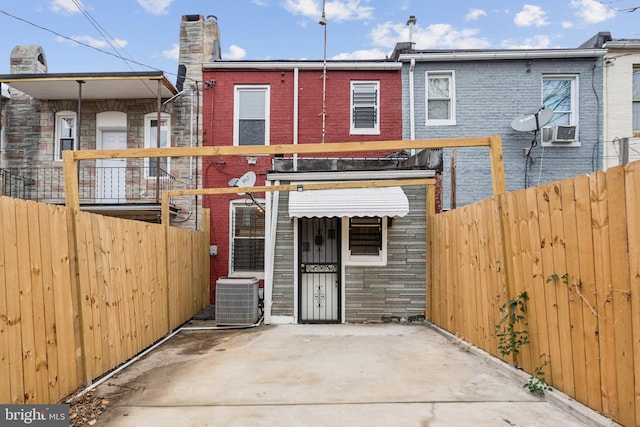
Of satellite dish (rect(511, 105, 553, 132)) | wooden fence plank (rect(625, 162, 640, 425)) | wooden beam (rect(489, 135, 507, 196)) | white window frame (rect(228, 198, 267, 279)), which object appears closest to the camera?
wooden fence plank (rect(625, 162, 640, 425))

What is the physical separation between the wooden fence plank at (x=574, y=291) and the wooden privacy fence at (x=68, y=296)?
14.4 ft

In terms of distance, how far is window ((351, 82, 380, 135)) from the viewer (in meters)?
11.6

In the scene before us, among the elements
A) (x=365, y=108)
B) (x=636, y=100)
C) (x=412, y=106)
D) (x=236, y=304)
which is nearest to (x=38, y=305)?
(x=236, y=304)

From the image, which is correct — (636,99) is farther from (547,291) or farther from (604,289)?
(604,289)

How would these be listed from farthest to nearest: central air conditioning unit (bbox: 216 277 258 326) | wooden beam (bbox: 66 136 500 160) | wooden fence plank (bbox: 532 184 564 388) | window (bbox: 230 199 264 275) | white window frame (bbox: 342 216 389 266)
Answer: window (bbox: 230 199 264 275)
white window frame (bbox: 342 216 389 266)
central air conditioning unit (bbox: 216 277 258 326)
wooden beam (bbox: 66 136 500 160)
wooden fence plank (bbox: 532 184 564 388)

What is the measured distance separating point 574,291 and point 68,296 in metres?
4.53

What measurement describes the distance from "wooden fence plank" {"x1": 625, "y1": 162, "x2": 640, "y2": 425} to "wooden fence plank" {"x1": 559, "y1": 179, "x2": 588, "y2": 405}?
1.98 ft

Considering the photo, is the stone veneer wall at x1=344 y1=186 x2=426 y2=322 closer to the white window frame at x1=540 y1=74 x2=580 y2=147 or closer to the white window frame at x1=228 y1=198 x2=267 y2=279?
the white window frame at x1=228 y1=198 x2=267 y2=279

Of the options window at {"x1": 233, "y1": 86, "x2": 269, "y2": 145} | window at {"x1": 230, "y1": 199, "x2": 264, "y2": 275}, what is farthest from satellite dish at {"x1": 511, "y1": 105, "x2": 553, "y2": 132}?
window at {"x1": 230, "y1": 199, "x2": 264, "y2": 275}

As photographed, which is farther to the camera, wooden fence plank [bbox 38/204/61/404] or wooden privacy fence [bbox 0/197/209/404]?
wooden fence plank [bbox 38/204/61/404]

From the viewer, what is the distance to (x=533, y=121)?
10.4 metres

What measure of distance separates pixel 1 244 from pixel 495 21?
10988 mm

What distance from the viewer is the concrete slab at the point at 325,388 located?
3627 millimetres

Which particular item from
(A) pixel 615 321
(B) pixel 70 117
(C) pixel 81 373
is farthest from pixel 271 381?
(B) pixel 70 117
